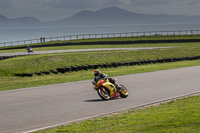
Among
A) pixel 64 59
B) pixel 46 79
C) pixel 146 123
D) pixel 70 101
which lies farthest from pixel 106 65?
pixel 146 123

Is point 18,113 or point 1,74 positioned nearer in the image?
point 18,113

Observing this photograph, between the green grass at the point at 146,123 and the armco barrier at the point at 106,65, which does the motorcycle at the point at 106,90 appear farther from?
the armco barrier at the point at 106,65

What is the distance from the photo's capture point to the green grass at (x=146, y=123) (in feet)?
24.8

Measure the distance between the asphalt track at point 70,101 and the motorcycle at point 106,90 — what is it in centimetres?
23

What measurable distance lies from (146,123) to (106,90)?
490 cm

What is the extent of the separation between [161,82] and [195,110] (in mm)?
7985

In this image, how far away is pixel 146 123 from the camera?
8.44 metres

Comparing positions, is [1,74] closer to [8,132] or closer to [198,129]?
[8,132]

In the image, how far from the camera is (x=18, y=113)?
10828 millimetres

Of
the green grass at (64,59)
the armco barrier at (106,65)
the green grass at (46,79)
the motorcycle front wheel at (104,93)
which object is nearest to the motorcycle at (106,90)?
the motorcycle front wheel at (104,93)

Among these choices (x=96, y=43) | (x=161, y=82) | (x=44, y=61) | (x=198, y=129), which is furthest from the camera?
(x=96, y=43)

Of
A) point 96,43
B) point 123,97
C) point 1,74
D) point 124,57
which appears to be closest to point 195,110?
point 123,97

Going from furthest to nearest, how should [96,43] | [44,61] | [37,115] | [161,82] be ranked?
[96,43]
[44,61]
[161,82]
[37,115]

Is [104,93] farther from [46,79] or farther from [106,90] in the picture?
[46,79]
